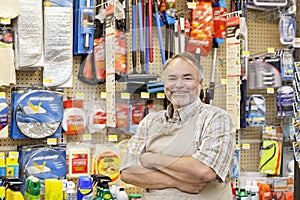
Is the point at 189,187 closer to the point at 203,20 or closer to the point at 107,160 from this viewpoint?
the point at 107,160

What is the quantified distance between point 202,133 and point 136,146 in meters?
0.25

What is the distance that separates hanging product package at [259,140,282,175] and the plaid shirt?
2.40 meters

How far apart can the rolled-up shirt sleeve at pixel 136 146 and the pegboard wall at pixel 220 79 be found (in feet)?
0.20

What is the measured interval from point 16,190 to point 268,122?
2.18 m

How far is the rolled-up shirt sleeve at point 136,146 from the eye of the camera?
2.10 metres

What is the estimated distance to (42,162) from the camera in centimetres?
352

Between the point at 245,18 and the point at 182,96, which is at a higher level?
the point at 245,18

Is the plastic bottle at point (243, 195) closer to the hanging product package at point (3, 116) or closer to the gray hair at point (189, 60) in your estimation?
the hanging product package at point (3, 116)

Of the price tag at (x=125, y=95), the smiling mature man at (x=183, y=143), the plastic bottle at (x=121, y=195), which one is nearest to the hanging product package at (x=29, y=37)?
the plastic bottle at (x=121, y=195)

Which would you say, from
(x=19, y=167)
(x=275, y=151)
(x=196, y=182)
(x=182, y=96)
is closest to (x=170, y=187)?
(x=196, y=182)

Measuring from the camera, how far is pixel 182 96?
6.80ft

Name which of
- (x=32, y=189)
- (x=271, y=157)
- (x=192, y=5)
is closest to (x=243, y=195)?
(x=271, y=157)

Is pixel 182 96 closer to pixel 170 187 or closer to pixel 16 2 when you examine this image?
pixel 170 187

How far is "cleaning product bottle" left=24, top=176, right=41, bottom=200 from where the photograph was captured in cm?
329
